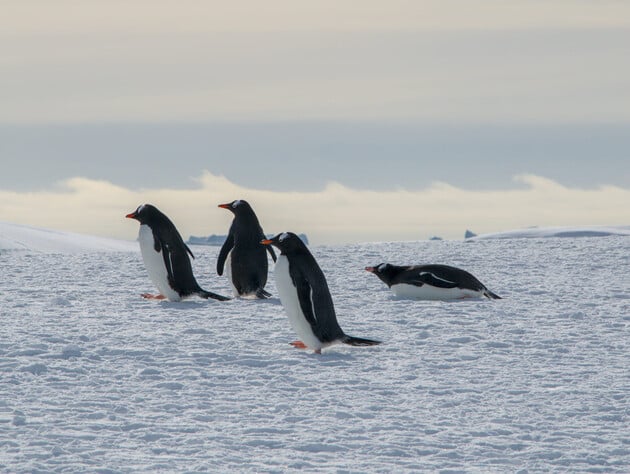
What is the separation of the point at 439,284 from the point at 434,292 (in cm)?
10

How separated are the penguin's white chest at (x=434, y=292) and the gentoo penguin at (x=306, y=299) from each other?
2.44m

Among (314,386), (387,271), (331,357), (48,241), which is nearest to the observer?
(314,386)

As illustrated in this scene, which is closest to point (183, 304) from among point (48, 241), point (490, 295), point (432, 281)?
point (432, 281)

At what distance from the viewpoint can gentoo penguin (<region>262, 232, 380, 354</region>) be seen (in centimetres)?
621

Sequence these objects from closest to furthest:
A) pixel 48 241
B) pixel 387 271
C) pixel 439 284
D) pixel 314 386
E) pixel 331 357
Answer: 1. pixel 314 386
2. pixel 331 357
3. pixel 439 284
4. pixel 387 271
5. pixel 48 241

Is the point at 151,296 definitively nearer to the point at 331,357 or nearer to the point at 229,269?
the point at 229,269

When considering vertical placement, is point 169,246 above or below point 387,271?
above

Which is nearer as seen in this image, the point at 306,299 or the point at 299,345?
the point at 306,299

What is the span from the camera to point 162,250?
27.6 feet

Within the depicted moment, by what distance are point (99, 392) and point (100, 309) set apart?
3067 mm

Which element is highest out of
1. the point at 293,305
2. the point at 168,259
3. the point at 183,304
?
the point at 168,259

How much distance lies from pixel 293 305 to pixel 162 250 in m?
2.44

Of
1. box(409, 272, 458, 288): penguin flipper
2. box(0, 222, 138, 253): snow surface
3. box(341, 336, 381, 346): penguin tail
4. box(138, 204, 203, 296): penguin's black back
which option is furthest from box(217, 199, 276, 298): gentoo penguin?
box(0, 222, 138, 253): snow surface

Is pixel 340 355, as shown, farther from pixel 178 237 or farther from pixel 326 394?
pixel 178 237
